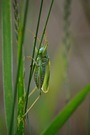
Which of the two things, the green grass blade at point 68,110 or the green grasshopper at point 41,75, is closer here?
the green grass blade at point 68,110

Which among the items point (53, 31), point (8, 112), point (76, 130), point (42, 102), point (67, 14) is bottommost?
point (76, 130)

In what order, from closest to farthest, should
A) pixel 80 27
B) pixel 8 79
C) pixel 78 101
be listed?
pixel 78 101 → pixel 8 79 → pixel 80 27

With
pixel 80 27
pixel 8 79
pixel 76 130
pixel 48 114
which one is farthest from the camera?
pixel 80 27

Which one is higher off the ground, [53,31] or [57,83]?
[57,83]

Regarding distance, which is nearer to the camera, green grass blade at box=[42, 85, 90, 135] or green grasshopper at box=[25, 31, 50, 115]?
green grass blade at box=[42, 85, 90, 135]

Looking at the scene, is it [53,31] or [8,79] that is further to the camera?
[53,31]

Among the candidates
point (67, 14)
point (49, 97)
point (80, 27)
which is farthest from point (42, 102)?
point (80, 27)

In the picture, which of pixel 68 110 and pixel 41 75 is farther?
pixel 41 75

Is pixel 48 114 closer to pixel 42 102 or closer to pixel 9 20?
pixel 42 102
